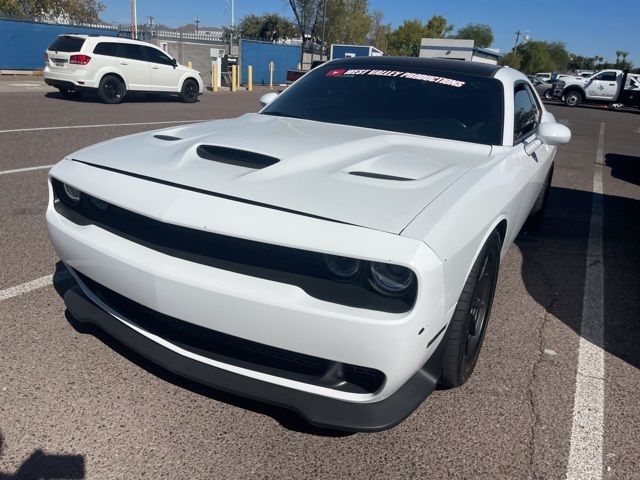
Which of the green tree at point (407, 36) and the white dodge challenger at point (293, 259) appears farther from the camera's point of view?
the green tree at point (407, 36)

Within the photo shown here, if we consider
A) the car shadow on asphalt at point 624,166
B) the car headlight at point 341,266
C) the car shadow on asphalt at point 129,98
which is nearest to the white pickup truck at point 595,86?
the car shadow on asphalt at point 624,166

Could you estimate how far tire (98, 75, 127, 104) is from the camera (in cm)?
1362

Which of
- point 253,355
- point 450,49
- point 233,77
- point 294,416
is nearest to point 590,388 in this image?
point 294,416

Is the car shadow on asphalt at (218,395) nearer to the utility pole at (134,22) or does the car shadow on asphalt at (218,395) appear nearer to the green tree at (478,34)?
the utility pole at (134,22)

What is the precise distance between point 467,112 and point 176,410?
2349mm

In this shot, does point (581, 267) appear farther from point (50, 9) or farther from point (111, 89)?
point (50, 9)

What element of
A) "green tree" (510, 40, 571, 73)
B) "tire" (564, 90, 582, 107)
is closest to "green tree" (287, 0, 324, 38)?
"tire" (564, 90, 582, 107)

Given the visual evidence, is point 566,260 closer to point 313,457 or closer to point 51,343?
point 313,457

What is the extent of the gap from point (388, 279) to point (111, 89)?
45.3 feet

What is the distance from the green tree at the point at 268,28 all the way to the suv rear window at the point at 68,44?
158 feet

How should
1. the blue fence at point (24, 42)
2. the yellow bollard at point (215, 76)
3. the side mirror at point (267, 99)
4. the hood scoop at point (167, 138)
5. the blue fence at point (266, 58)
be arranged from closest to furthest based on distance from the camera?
1. the hood scoop at point (167, 138)
2. the side mirror at point (267, 99)
3. the blue fence at point (24, 42)
4. the yellow bollard at point (215, 76)
5. the blue fence at point (266, 58)

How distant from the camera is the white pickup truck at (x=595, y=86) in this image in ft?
89.8

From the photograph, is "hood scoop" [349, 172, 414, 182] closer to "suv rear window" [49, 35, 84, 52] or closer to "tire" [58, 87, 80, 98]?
"suv rear window" [49, 35, 84, 52]

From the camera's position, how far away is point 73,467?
2.03 m
